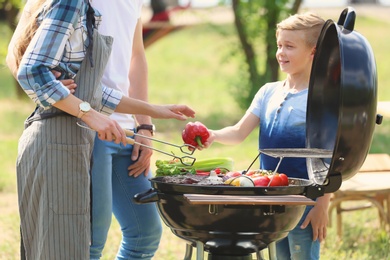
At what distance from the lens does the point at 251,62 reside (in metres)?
13.7

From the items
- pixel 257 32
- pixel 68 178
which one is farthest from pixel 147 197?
pixel 257 32

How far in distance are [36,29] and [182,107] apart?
773 millimetres

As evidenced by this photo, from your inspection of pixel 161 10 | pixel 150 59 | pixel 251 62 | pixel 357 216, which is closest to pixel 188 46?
pixel 150 59

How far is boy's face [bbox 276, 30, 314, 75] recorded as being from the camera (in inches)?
159

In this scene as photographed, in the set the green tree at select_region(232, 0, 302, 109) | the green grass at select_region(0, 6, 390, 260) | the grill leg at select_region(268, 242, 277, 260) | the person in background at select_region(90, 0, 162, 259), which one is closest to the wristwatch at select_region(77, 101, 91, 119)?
the person in background at select_region(90, 0, 162, 259)

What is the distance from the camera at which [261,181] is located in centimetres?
350

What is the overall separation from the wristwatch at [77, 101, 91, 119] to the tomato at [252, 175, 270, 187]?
2.43 feet

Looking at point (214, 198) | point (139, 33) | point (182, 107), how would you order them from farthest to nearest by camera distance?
point (139, 33) < point (182, 107) < point (214, 198)

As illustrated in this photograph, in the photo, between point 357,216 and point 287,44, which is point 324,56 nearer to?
point 287,44

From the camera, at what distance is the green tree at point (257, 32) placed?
1322 cm

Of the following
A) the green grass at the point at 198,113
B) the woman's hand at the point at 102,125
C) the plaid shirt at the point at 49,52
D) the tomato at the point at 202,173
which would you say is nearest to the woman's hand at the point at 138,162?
the tomato at the point at 202,173

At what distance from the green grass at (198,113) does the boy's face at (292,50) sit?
2078 mm

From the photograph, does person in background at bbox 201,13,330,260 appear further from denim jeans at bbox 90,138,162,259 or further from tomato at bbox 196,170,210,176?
denim jeans at bbox 90,138,162,259

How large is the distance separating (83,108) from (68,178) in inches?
12.1
